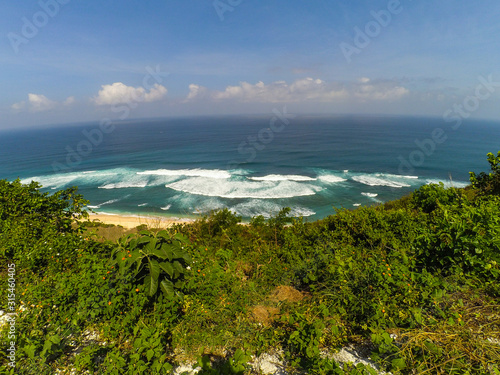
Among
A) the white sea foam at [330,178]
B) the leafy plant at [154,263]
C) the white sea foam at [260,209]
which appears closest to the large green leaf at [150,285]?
the leafy plant at [154,263]

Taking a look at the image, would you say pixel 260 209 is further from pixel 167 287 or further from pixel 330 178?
pixel 167 287

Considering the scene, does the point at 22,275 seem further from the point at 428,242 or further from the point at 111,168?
the point at 111,168

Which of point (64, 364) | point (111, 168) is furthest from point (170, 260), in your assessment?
point (111, 168)

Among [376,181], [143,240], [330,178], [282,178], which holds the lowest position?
[376,181]

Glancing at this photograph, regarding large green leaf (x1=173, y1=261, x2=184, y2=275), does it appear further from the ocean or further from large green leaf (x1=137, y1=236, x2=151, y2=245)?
the ocean

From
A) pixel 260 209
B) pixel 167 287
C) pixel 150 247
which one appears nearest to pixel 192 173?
pixel 260 209

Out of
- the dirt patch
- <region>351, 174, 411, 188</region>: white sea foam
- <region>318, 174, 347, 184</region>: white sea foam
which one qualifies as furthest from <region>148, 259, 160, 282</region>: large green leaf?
<region>351, 174, 411, 188</region>: white sea foam

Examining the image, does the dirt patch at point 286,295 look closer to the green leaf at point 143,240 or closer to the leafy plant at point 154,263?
the leafy plant at point 154,263
